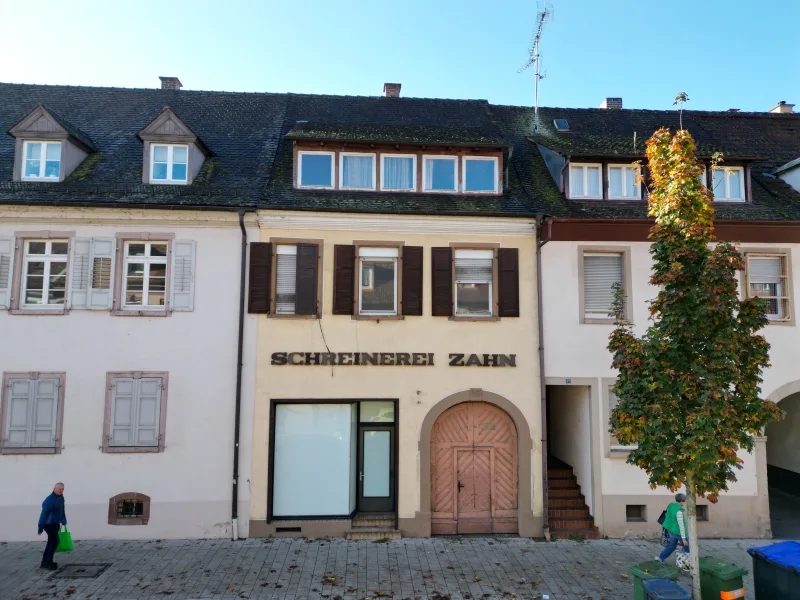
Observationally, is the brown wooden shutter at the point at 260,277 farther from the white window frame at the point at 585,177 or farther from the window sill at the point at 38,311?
the white window frame at the point at 585,177

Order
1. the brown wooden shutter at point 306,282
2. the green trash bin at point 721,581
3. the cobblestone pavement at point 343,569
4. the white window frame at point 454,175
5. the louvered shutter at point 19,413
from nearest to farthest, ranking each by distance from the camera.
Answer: the green trash bin at point 721,581 < the cobblestone pavement at point 343,569 < the louvered shutter at point 19,413 < the brown wooden shutter at point 306,282 < the white window frame at point 454,175

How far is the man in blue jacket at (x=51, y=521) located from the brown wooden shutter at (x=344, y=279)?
6433mm

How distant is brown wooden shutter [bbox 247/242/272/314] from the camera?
475 inches

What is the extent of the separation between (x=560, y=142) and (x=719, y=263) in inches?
311

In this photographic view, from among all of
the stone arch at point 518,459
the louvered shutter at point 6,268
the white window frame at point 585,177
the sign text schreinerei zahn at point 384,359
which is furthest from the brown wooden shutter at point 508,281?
the louvered shutter at point 6,268

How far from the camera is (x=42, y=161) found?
1277cm

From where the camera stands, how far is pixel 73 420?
11.6 meters

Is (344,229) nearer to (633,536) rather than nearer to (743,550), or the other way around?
(633,536)

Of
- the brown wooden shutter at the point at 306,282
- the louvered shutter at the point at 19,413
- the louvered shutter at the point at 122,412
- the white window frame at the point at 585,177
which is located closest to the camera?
the louvered shutter at the point at 19,413

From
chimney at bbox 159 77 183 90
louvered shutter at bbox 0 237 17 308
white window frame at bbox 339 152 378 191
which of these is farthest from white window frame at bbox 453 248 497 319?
chimney at bbox 159 77 183 90

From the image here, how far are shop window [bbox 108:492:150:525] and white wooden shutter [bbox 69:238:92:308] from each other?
4330 mm

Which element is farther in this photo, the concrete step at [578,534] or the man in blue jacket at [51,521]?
the concrete step at [578,534]

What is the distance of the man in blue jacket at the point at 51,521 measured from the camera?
970 centimetres

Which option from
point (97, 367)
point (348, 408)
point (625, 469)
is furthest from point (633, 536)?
point (97, 367)
